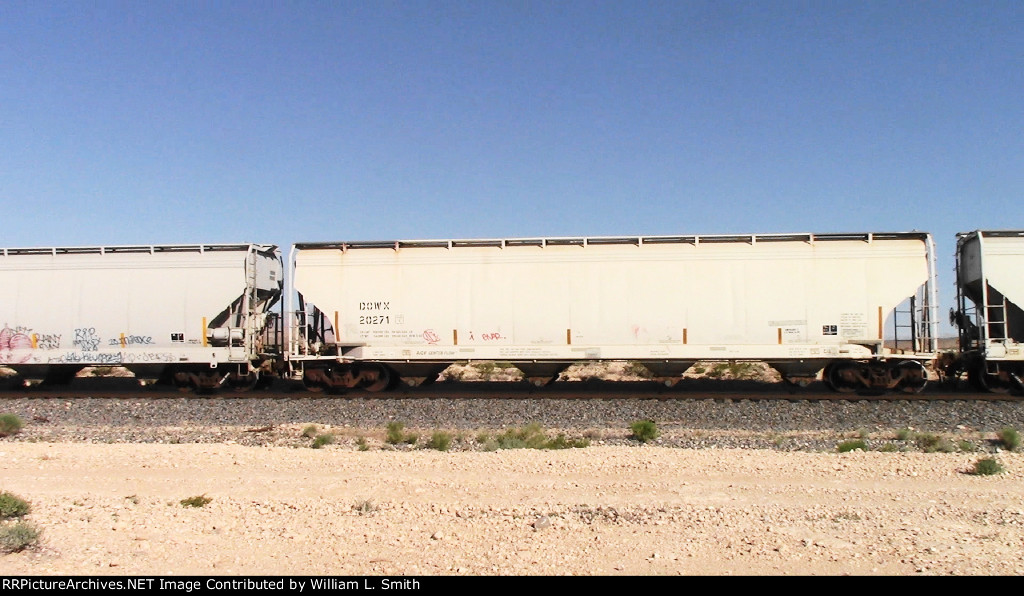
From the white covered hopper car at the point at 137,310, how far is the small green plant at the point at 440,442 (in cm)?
800

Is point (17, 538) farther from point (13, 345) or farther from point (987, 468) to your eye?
point (13, 345)

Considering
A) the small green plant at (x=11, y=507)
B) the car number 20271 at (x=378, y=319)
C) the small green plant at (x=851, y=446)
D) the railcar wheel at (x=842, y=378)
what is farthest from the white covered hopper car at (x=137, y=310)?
the railcar wheel at (x=842, y=378)

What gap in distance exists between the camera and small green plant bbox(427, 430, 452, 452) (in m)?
11.3

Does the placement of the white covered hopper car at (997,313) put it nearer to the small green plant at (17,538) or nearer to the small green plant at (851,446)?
the small green plant at (851,446)

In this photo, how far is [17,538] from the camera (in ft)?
19.1

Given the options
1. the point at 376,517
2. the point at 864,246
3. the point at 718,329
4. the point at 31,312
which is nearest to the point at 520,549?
the point at 376,517

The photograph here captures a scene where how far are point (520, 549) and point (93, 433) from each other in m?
10.7

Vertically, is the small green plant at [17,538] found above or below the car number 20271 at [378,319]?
below

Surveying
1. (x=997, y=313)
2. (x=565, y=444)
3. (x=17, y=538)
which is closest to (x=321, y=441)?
(x=565, y=444)

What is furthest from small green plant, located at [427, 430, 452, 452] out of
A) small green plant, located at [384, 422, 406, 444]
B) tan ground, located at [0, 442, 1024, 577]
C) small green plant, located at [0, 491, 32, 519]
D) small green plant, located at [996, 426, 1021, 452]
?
small green plant, located at [996, 426, 1021, 452]

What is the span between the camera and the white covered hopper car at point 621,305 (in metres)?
16.5

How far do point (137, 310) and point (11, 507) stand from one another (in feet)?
39.9

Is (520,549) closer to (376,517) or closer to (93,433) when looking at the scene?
(376,517)

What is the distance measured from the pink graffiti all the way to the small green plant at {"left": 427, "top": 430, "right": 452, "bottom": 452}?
1242 centimetres
